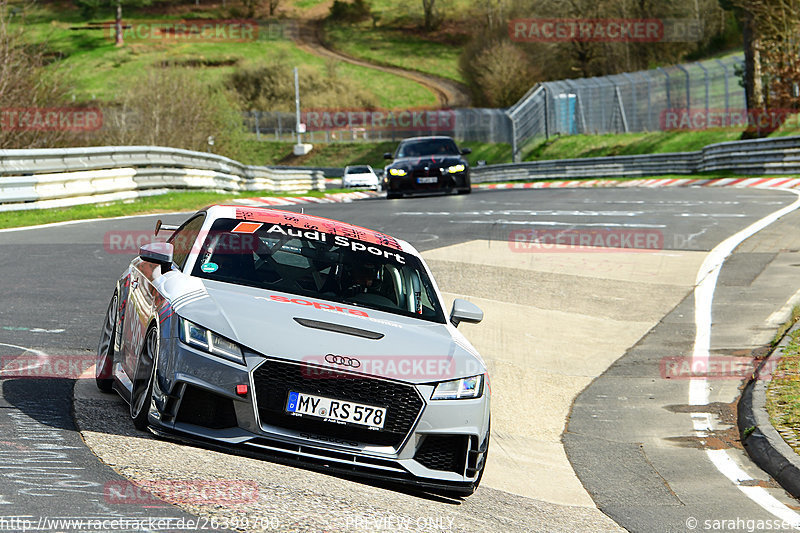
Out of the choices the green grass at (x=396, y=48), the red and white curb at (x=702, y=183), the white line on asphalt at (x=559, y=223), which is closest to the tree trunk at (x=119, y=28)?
the green grass at (x=396, y=48)

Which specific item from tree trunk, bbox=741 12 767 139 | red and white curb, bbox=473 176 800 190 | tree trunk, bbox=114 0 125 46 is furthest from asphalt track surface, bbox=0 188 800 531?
tree trunk, bbox=114 0 125 46

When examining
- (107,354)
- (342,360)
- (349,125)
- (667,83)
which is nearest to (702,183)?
(667,83)

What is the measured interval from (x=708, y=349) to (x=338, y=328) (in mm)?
6237

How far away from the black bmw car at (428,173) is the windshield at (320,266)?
776 inches

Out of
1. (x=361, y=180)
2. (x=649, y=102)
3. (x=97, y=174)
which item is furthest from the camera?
(x=361, y=180)

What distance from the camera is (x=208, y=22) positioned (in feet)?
387

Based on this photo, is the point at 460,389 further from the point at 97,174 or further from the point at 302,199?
the point at 302,199

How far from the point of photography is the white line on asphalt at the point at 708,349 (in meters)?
6.96

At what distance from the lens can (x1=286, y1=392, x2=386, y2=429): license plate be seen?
19.0 ft

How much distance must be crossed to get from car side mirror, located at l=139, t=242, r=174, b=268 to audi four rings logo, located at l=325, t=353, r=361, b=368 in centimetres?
153

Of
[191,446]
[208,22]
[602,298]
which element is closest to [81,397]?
[191,446]

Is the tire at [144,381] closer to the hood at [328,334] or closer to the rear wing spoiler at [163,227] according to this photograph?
the hood at [328,334]

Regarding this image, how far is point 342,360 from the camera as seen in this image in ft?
19.3

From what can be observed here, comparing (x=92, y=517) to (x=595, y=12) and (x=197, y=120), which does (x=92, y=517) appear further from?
(x=595, y=12)
